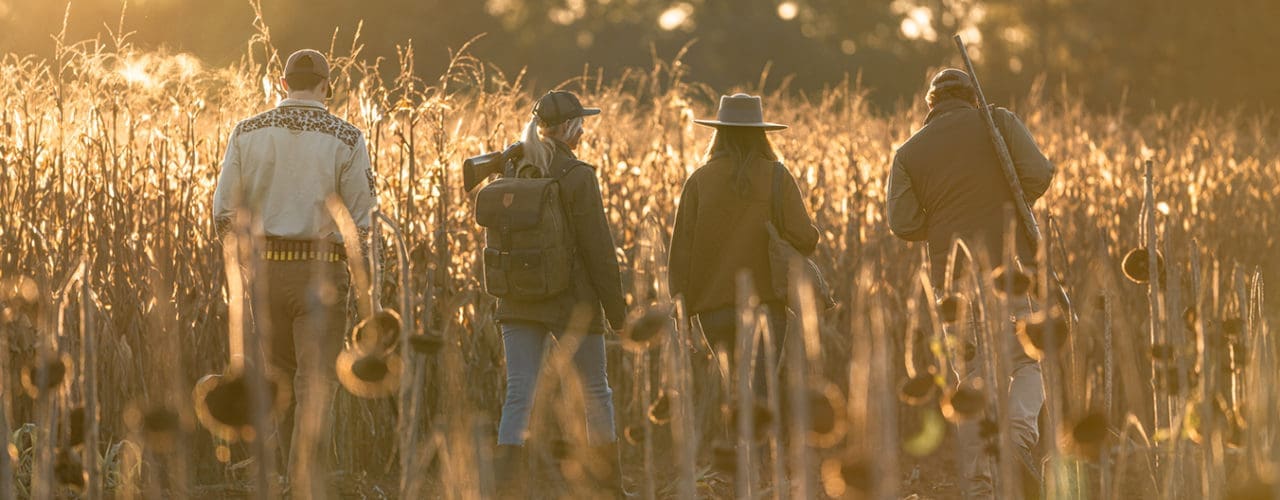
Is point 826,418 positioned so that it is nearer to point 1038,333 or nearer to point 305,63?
point 1038,333

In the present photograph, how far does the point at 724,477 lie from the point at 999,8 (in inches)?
1315

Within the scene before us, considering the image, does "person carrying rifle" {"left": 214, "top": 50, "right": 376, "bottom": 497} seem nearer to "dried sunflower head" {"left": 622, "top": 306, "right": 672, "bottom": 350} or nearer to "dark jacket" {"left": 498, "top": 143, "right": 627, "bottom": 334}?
"dark jacket" {"left": 498, "top": 143, "right": 627, "bottom": 334}

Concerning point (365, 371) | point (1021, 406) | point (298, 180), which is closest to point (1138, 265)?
point (365, 371)

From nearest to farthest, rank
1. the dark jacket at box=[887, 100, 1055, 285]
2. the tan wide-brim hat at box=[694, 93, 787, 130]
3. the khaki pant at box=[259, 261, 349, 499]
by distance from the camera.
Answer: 1. the khaki pant at box=[259, 261, 349, 499]
2. the dark jacket at box=[887, 100, 1055, 285]
3. the tan wide-brim hat at box=[694, 93, 787, 130]

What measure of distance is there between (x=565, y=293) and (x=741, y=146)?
0.94m

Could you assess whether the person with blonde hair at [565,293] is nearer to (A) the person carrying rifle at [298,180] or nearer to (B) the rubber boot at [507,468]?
(B) the rubber boot at [507,468]

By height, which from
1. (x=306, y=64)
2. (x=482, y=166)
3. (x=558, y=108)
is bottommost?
(x=482, y=166)

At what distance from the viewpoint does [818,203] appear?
8.48 metres

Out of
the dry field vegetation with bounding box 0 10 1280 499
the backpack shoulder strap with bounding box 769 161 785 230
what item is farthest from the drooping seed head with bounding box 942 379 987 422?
the backpack shoulder strap with bounding box 769 161 785 230

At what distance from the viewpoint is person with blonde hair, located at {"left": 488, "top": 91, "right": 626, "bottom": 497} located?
5383mm

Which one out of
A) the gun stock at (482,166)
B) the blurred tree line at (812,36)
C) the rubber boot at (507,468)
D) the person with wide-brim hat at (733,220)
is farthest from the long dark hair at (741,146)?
the blurred tree line at (812,36)

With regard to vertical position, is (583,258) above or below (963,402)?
above

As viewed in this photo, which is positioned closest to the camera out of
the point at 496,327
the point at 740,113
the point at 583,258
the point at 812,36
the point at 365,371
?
the point at 365,371

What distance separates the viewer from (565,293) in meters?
5.46
